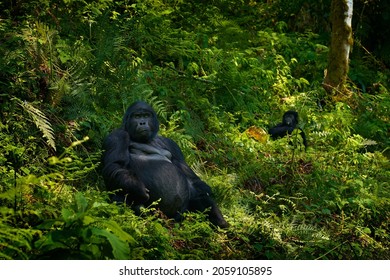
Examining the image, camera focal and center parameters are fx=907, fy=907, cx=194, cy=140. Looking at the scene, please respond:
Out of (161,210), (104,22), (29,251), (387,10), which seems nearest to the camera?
(29,251)

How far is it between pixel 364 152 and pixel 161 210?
3.45 meters

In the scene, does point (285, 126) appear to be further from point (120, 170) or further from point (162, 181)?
point (120, 170)

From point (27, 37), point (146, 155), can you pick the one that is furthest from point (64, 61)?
point (146, 155)

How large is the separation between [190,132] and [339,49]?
121 inches

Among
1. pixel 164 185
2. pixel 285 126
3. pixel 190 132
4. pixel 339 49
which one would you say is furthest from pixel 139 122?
pixel 339 49

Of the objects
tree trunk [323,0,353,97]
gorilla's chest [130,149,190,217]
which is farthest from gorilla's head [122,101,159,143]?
tree trunk [323,0,353,97]

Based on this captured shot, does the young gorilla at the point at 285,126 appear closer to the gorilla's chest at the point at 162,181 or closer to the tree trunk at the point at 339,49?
the tree trunk at the point at 339,49

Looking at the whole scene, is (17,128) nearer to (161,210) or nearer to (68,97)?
(68,97)

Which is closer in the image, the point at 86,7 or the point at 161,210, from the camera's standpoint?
the point at 161,210

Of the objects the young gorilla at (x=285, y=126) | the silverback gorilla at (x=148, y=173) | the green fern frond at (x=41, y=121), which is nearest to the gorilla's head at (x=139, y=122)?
the silverback gorilla at (x=148, y=173)

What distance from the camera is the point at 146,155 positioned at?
6.83m

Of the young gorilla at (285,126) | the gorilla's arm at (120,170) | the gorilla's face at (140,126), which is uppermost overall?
the gorilla's face at (140,126)

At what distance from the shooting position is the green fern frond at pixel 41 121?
6855 millimetres

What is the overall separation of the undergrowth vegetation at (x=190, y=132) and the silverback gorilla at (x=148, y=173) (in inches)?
7.0
